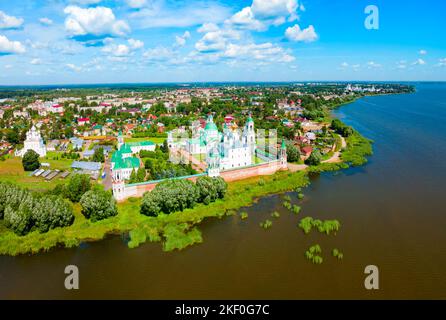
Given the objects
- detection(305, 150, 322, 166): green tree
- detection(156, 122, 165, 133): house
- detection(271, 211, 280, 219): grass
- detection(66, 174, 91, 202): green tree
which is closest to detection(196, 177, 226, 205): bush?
detection(271, 211, 280, 219): grass

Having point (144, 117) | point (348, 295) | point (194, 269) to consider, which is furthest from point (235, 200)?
point (144, 117)

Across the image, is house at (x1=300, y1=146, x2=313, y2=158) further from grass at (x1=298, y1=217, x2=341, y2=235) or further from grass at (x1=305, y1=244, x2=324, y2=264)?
grass at (x1=305, y1=244, x2=324, y2=264)

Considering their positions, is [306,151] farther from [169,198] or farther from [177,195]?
[169,198]

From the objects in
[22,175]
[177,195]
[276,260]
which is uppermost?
[177,195]

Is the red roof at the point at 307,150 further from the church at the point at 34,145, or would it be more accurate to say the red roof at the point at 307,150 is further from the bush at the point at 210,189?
the church at the point at 34,145

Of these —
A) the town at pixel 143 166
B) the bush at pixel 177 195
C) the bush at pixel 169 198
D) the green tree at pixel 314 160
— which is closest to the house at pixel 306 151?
the town at pixel 143 166

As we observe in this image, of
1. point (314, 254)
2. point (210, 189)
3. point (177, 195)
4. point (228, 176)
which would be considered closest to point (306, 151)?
point (228, 176)
